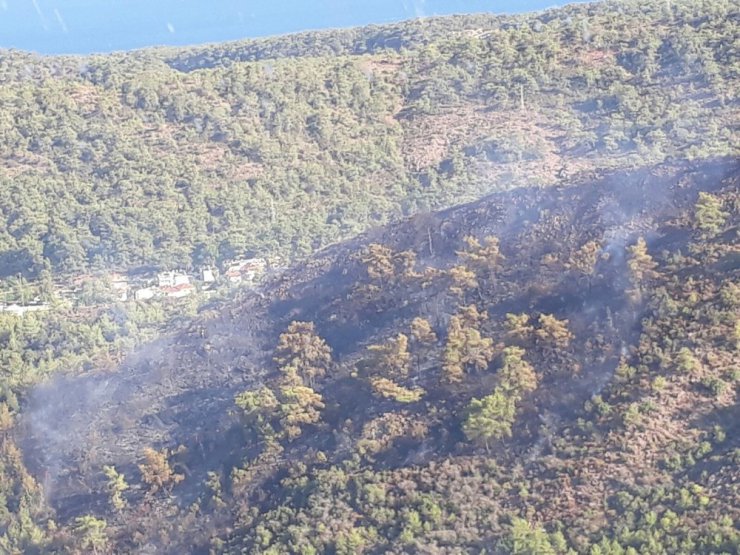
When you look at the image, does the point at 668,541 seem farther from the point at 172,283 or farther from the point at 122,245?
the point at 122,245

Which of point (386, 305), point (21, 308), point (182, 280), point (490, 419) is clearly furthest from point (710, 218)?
point (21, 308)

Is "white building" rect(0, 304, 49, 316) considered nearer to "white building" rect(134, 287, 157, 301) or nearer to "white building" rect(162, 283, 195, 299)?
"white building" rect(134, 287, 157, 301)

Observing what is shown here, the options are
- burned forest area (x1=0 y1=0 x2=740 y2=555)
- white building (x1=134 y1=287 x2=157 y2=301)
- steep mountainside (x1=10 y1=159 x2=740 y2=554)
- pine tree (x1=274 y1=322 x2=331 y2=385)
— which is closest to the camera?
steep mountainside (x1=10 y1=159 x2=740 y2=554)

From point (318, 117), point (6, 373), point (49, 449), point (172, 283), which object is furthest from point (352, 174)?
point (49, 449)

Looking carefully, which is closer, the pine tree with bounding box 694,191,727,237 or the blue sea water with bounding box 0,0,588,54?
the pine tree with bounding box 694,191,727,237

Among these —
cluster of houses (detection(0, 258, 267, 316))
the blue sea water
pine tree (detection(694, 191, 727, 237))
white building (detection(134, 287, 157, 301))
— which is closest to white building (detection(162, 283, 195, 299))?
cluster of houses (detection(0, 258, 267, 316))

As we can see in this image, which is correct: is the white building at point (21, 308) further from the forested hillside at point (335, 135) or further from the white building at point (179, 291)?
the white building at point (179, 291)
